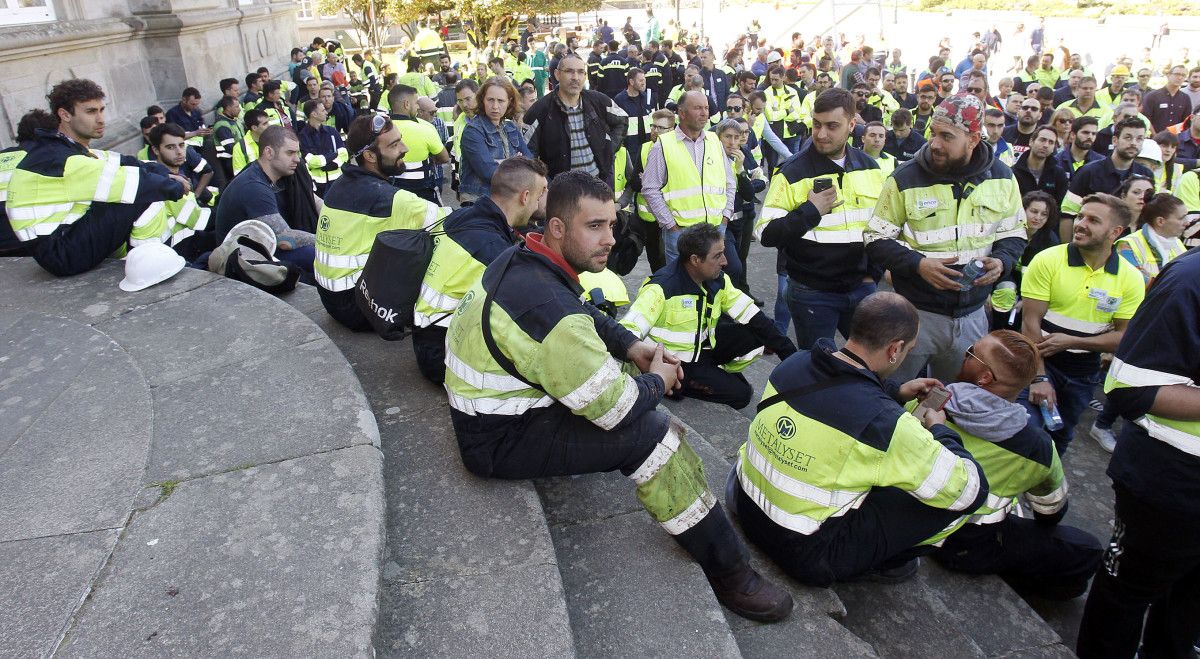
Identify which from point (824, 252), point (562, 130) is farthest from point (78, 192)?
point (824, 252)

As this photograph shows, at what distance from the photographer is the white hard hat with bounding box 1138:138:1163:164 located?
22.3ft

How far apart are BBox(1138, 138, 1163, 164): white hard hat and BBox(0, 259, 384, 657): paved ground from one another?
694 cm

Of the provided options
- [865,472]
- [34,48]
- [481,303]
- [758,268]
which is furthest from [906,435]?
[34,48]

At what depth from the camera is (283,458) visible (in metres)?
3.12

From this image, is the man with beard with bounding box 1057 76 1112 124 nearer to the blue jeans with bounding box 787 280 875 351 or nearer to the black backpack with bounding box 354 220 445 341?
the blue jeans with bounding box 787 280 875 351

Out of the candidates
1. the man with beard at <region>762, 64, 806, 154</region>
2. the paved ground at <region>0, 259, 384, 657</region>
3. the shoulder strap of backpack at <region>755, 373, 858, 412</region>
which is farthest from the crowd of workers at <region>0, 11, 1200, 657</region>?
the man with beard at <region>762, 64, 806, 154</region>

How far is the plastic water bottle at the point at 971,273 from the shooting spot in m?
4.16

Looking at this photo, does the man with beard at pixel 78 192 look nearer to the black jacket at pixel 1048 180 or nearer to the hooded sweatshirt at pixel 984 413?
the hooded sweatshirt at pixel 984 413

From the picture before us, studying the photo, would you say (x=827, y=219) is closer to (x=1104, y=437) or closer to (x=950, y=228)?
(x=950, y=228)

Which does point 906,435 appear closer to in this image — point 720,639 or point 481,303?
point 720,639

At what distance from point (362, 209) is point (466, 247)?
109 centimetres

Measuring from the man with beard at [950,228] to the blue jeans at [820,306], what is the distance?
51 centimetres

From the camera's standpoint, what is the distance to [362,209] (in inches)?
182

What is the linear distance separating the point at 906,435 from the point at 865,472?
0.21 metres
